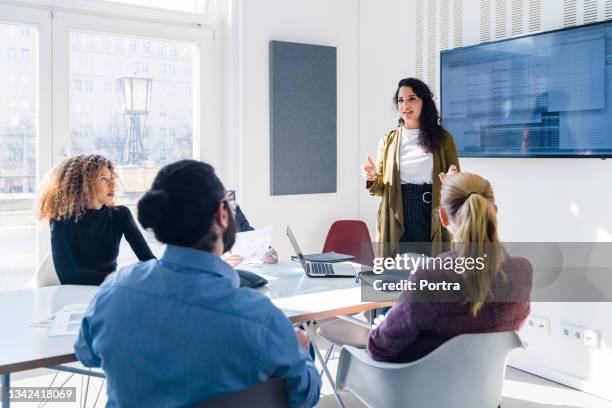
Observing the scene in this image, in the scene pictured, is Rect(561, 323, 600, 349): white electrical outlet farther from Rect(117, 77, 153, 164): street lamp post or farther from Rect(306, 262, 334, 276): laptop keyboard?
Rect(117, 77, 153, 164): street lamp post

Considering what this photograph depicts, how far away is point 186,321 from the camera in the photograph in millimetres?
1358

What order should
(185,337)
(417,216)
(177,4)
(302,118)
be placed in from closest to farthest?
(185,337) < (417,216) < (177,4) < (302,118)

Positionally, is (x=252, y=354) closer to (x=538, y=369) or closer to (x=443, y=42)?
(x=538, y=369)

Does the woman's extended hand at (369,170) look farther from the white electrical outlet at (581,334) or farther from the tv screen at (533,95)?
the white electrical outlet at (581,334)

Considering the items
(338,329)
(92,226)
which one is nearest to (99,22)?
(92,226)

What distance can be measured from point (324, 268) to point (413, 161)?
1067 millimetres

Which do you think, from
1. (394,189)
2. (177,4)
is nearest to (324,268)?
(394,189)

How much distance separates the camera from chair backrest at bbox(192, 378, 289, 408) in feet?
4.36

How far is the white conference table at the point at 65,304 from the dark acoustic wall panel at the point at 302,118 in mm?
1944

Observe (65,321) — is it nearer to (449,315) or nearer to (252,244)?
(252,244)

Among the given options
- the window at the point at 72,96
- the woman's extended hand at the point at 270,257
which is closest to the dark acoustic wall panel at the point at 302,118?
the window at the point at 72,96

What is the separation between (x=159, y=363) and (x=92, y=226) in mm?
1574

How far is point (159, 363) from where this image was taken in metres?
1.36

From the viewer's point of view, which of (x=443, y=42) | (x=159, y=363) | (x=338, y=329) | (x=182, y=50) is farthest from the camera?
(x=182, y=50)
